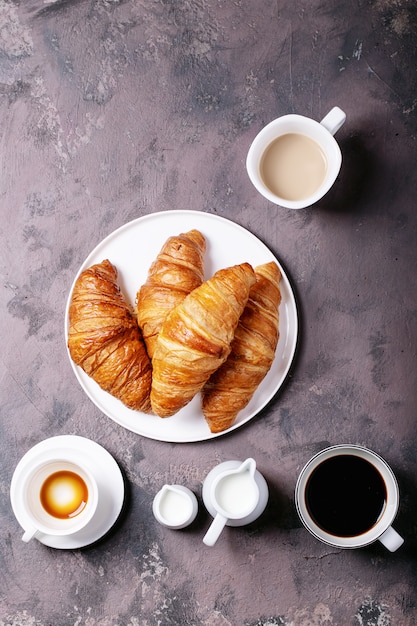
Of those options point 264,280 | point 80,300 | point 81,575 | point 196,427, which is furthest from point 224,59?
point 81,575

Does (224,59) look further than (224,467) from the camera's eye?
Yes

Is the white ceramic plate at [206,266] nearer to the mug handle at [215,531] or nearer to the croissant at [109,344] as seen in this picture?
the croissant at [109,344]

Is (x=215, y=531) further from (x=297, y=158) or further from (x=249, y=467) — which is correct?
(x=297, y=158)

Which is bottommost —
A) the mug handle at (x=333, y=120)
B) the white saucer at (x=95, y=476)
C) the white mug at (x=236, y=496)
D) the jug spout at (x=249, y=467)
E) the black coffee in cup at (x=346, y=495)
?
the black coffee in cup at (x=346, y=495)

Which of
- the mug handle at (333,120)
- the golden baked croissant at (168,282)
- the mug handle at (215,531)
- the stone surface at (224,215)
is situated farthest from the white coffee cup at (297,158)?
the mug handle at (215,531)

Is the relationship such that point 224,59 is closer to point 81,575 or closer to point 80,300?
point 80,300

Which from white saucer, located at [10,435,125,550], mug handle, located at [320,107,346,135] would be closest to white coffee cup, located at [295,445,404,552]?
white saucer, located at [10,435,125,550]

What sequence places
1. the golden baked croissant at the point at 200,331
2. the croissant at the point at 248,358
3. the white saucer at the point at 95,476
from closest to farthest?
the golden baked croissant at the point at 200,331 < the croissant at the point at 248,358 < the white saucer at the point at 95,476

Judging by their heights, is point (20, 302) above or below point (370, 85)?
above
